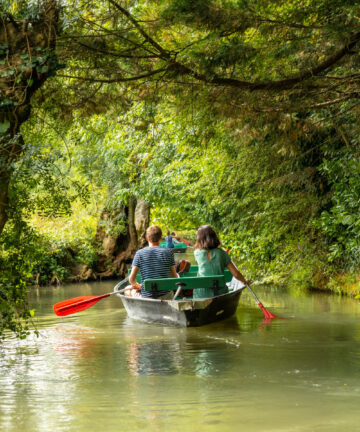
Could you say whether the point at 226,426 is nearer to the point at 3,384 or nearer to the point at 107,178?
the point at 3,384

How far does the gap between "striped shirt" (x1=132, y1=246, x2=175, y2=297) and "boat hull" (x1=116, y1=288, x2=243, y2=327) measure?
0.39 meters

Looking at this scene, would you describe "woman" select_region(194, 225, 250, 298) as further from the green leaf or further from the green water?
the green leaf

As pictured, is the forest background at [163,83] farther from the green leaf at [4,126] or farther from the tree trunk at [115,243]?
the tree trunk at [115,243]

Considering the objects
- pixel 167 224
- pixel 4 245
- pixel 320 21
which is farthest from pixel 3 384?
A: pixel 167 224

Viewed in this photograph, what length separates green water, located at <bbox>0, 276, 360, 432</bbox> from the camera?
530cm

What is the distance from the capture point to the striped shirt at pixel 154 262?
10.3 meters

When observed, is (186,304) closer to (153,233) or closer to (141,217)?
(153,233)

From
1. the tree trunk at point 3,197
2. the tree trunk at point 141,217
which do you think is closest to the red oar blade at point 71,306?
the tree trunk at point 3,197

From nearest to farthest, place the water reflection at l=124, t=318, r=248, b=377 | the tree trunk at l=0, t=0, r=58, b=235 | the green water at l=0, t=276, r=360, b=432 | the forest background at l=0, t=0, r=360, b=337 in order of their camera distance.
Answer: the green water at l=0, t=276, r=360, b=432
the tree trunk at l=0, t=0, r=58, b=235
the forest background at l=0, t=0, r=360, b=337
the water reflection at l=124, t=318, r=248, b=377

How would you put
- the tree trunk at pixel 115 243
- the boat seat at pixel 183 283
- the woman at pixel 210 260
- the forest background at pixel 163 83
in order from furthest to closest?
1. the tree trunk at pixel 115 243
2. the woman at pixel 210 260
3. the boat seat at pixel 183 283
4. the forest background at pixel 163 83

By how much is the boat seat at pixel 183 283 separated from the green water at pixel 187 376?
2.20ft

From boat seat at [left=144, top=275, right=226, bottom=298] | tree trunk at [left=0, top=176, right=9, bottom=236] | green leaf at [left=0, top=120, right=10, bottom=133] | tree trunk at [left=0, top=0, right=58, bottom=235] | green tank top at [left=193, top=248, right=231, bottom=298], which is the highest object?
tree trunk at [left=0, top=0, right=58, bottom=235]

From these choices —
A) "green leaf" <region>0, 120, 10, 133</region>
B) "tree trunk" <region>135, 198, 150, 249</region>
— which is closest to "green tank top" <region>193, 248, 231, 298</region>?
"green leaf" <region>0, 120, 10, 133</region>

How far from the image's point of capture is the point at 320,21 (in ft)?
23.4
